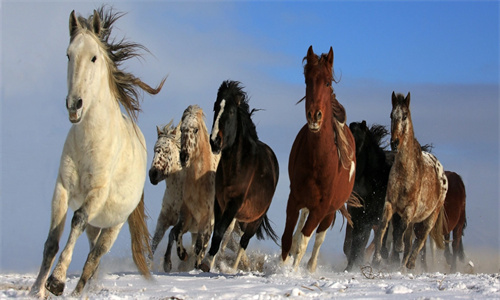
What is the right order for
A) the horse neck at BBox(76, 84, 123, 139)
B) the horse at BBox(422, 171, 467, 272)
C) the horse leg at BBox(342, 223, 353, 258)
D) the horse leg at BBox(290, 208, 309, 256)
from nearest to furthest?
the horse neck at BBox(76, 84, 123, 139) < the horse leg at BBox(290, 208, 309, 256) < the horse leg at BBox(342, 223, 353, 258) < the horse at BBox(422, 171, 467, 272)

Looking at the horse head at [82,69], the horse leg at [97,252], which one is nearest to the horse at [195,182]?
the horse leg at [97,252]

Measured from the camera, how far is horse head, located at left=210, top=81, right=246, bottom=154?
404 inches

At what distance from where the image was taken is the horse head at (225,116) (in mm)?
10250

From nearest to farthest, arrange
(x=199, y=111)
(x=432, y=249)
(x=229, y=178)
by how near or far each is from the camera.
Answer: (x=229, y=178) → (x=199, y=111) → (x=432, y=249)

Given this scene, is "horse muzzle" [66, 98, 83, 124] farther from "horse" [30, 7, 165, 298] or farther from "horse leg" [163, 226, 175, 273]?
"horse leg" [163, 226, 175, 273]

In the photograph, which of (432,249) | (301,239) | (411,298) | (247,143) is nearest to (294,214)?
(301,239)

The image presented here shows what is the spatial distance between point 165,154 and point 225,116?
6.00ft

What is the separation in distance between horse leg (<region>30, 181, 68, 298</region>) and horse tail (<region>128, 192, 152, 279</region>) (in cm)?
157

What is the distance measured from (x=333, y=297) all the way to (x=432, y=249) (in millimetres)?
8014

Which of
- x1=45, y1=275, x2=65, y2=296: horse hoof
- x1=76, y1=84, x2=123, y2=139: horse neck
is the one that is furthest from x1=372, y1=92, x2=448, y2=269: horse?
x1=45, y1=275, x2=65, y2=296: horse hoof

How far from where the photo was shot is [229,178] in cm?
1055

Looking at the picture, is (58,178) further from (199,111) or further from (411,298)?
(199,111)

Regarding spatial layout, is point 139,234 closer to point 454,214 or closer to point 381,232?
point 381,232

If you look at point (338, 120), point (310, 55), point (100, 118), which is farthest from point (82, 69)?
point (338, 120)
